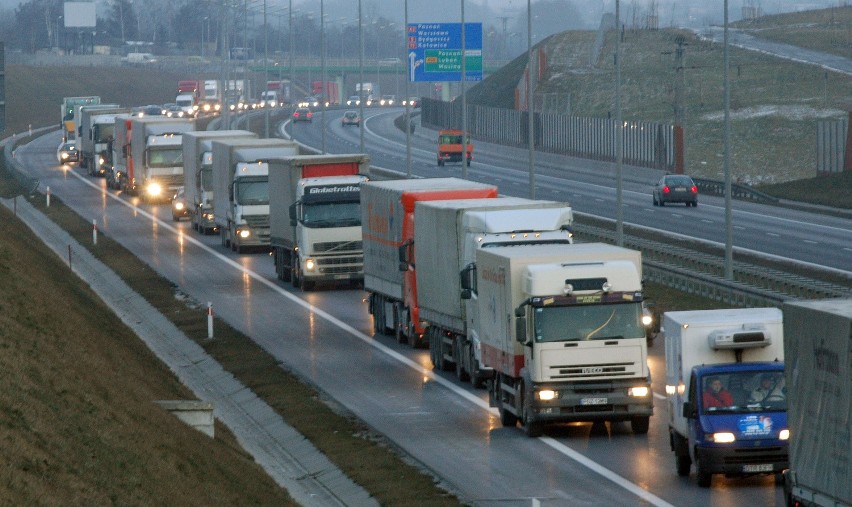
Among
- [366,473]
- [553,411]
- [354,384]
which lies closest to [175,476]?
[366,473]

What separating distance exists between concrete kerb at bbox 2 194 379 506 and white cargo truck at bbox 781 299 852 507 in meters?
7.06

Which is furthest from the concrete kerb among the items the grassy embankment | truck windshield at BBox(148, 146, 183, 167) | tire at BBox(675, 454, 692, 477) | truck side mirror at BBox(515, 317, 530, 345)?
the grassy embankment

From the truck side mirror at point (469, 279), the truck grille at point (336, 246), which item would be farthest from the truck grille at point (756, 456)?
the truck grille at point (336, 246)

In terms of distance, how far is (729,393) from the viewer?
23172 mm

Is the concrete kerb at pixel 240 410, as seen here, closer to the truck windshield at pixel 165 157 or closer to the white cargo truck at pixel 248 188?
the white cargo truck at pixel 248 188

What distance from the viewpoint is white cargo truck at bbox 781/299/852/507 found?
655 inches

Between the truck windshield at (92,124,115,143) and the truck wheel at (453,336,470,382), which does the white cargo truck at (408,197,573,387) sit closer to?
the truck wheel at (453,336,470,382)

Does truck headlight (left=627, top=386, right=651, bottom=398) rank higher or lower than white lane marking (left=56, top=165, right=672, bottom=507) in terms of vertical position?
higher

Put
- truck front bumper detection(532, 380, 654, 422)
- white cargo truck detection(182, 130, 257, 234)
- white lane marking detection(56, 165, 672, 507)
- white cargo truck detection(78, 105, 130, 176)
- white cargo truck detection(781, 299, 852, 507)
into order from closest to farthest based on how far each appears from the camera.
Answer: white cargo truck detection(781, 299, 852, 507) → white lane marking detection(56, 165, 672, 507) → truck front bumper detection(532, 380, 654, 422) → white cargo truck detection(182, 130, 257, 234) → white cargo truck detection(78, 105, 130, 176)

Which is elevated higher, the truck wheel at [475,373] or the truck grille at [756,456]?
the truck grille at [756,456]

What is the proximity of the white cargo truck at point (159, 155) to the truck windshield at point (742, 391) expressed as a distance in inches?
2562

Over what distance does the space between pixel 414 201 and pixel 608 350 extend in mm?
13076

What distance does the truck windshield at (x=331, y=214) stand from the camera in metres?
50.7

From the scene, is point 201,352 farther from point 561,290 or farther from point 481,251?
point 561,290
